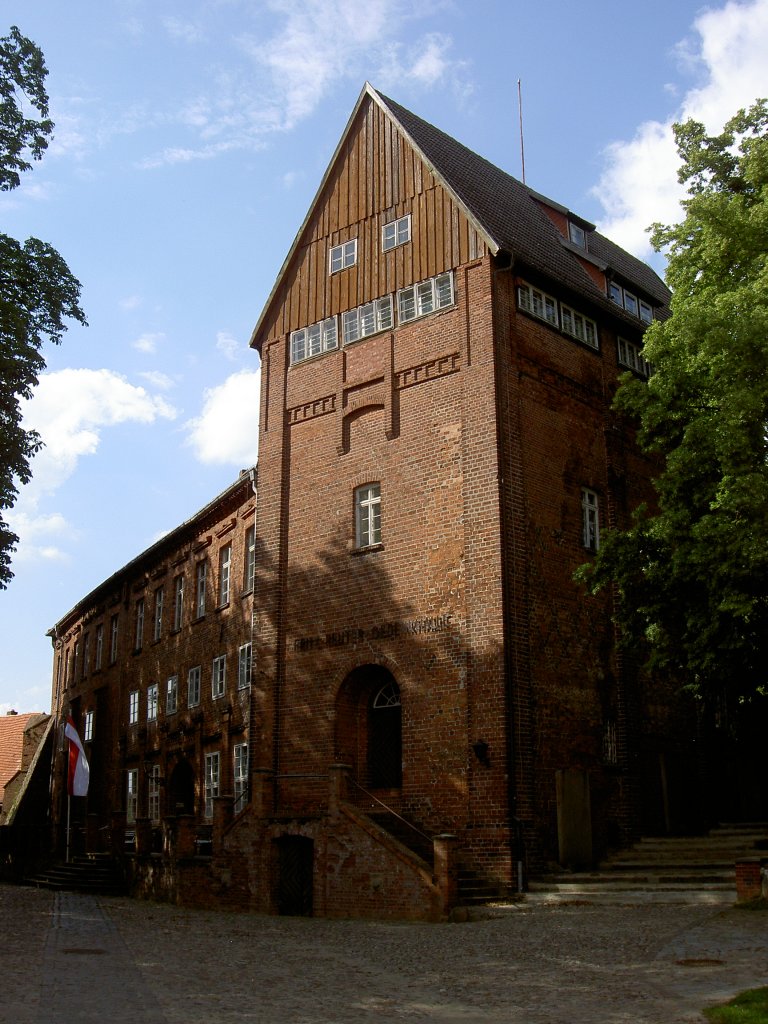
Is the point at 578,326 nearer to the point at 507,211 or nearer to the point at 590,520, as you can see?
the point at 507,211

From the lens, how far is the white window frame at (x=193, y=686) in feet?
98.9

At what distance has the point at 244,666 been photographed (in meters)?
27.3

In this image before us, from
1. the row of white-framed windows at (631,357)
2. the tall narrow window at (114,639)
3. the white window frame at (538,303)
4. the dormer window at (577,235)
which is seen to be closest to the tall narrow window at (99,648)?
the tall narrow window at (114,639)

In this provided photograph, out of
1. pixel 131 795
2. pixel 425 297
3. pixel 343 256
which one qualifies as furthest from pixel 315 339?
pixel 131 795

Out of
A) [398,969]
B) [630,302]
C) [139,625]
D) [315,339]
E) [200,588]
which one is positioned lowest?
[398,969]

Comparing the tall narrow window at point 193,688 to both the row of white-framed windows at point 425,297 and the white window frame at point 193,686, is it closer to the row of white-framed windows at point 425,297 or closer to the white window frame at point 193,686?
the white window frame at point 193,686

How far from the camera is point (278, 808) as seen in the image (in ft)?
73.6

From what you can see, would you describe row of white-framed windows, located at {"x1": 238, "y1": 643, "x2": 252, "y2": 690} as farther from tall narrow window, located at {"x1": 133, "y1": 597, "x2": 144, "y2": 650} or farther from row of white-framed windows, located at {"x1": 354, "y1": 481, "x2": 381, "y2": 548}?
tall narrow window, located at {"x1": 133, "y1": 597, "x2": 144, "y2": 650}

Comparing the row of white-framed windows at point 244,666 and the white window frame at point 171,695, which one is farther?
the white window frame at point 171,695

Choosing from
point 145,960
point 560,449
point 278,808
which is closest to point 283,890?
point 278,808

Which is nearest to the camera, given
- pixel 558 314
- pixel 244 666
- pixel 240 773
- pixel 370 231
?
pixel 558 314

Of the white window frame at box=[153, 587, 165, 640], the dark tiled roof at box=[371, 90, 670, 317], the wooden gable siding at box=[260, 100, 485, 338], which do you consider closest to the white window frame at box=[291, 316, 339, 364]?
the wooden gable siding at box=[260, 100, 485, 338]

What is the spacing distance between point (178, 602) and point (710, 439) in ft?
63.5

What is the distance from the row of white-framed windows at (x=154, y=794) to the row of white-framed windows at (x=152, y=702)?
156 cm
